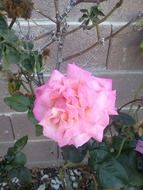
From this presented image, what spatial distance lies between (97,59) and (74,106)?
0.67m

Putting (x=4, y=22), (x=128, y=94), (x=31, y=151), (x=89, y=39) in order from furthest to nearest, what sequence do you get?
(x=31, y=151), (x=128, y=94), (x=89, y=39), (x=4, y=22)

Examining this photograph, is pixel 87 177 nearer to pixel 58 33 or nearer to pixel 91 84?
pixel 58 33

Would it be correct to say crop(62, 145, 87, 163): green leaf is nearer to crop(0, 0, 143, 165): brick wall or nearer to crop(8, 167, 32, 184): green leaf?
crop(8, 167, 32, 184): green leaf

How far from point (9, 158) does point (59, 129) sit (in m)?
0.50

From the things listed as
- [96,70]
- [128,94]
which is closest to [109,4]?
[96,70]

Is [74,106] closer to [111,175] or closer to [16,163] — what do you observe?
[111,175]

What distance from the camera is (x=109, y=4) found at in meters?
1.24

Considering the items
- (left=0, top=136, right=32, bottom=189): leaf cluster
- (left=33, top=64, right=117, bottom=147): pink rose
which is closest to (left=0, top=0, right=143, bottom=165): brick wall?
(left=0, top=136, right=32, bottom=189): leaf cluster

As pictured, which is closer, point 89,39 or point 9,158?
point 9,158

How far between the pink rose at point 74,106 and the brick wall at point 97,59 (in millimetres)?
522

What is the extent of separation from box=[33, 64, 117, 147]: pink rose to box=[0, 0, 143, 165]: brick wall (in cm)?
52

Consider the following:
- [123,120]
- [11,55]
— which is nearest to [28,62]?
[11,55]

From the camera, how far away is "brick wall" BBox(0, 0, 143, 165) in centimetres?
126

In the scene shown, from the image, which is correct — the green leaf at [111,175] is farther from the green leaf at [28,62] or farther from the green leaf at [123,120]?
the green leaf at [28,62]
